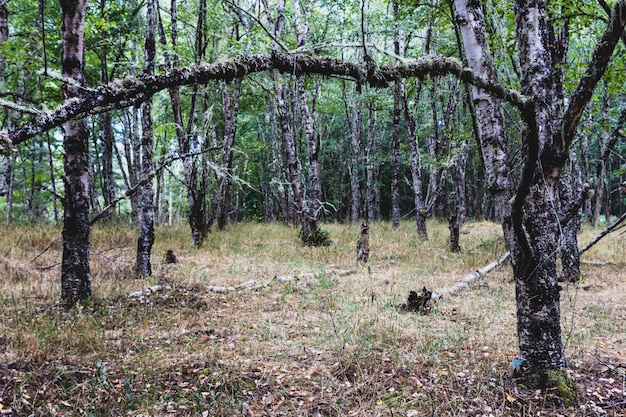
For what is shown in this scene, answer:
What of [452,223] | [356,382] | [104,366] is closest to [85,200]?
[104,366]

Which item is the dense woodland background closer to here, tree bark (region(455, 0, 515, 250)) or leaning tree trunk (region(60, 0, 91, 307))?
tree bark (region(455, 0, 515, 250))

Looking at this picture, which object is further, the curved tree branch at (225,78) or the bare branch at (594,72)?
the bare branch at (594,72)

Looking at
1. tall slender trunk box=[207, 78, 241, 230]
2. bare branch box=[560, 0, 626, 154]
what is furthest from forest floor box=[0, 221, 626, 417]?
tall slender trunk box=[207, 78, 241, 230]

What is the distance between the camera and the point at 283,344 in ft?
16.1

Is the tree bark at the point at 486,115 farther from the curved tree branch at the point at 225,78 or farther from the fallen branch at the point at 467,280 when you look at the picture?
the fallen branch at the point at 467,280

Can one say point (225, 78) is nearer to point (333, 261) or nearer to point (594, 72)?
point (594, 72)

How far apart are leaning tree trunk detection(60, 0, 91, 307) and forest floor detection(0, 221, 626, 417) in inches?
16.4

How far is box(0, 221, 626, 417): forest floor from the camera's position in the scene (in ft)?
11.6

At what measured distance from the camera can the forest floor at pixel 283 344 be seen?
→ 3541 mm

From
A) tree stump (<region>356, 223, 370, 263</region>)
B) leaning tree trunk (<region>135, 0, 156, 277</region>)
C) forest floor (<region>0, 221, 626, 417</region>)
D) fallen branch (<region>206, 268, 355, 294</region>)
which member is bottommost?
forest floor (<region>0, 221, 626, 417</region>)

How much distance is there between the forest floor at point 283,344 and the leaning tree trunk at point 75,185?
0.42 m

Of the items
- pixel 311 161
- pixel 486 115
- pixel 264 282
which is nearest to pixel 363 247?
pixel 264 282

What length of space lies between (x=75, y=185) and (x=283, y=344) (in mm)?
3855

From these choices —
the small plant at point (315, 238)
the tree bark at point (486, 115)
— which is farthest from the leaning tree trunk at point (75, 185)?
the small plant at point (315, 238)
